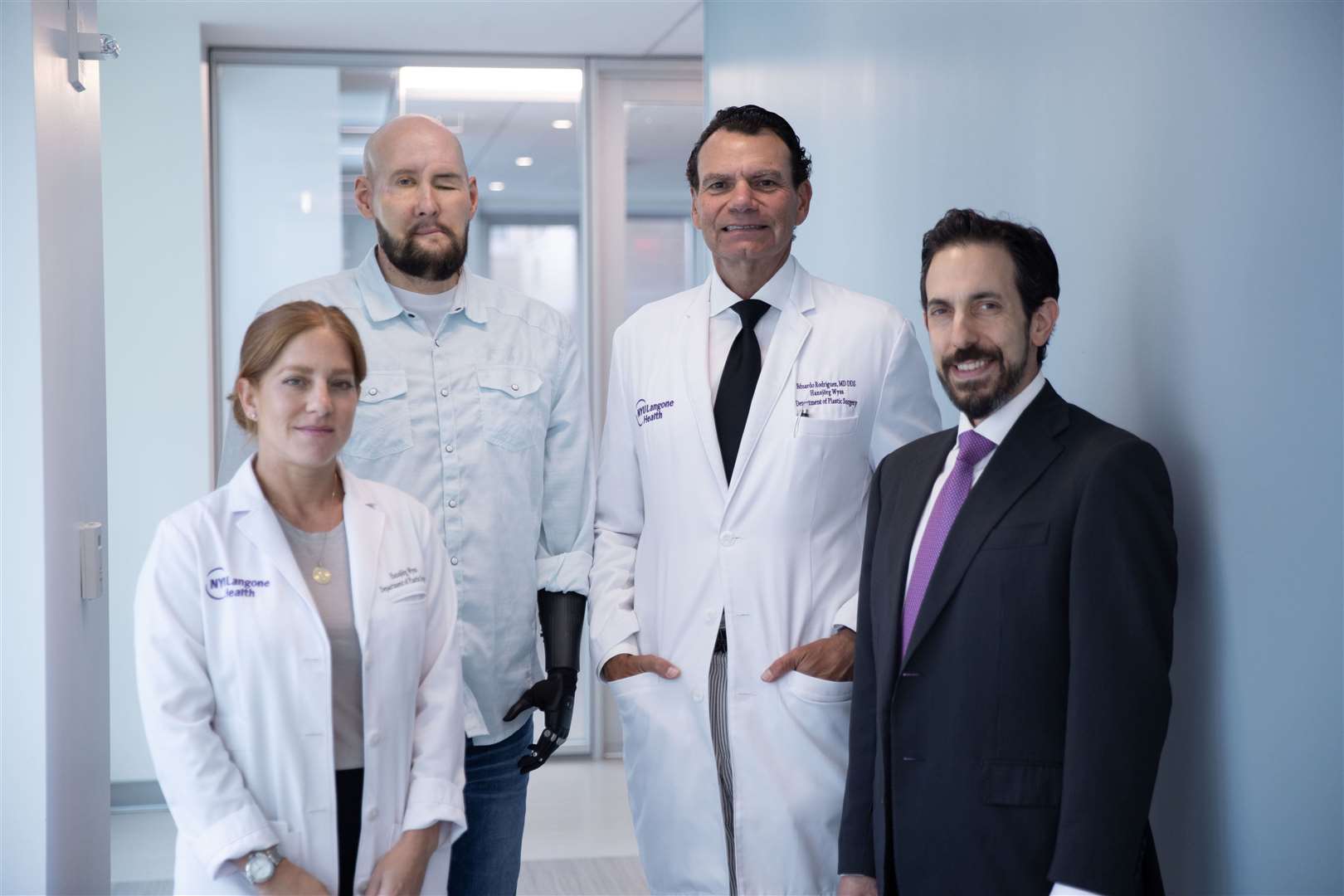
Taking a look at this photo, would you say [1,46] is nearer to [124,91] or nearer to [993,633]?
[993,633]

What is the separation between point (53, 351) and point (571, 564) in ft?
3.02

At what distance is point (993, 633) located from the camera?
1.71 metres

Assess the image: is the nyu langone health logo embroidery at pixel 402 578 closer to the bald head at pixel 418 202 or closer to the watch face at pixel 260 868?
the watch face at pixel 260 868

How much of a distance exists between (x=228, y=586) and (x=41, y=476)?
0.43 m

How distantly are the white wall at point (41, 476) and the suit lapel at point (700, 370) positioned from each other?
3.32ft

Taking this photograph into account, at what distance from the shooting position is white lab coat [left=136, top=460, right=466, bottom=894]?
69.2 inches

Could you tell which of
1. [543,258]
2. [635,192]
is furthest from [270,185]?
[635,192]

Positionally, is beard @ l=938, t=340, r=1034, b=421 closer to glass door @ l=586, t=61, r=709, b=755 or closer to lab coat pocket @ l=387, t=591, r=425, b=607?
lab coat pocket @ l=387, t=591, r=425, b=607

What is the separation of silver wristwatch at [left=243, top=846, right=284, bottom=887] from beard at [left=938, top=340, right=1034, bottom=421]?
111cm

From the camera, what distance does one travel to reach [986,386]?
5.99 ft

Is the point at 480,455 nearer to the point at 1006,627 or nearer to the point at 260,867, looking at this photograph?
the point at 260,867

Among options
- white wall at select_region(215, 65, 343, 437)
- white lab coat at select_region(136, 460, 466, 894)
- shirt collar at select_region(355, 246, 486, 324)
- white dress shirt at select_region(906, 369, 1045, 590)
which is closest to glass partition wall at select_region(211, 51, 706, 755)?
white wall at select_region(215, 65, 343, 437)

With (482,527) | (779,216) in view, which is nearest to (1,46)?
(482,527)

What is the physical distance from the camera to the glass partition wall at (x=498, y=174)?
5.02m
